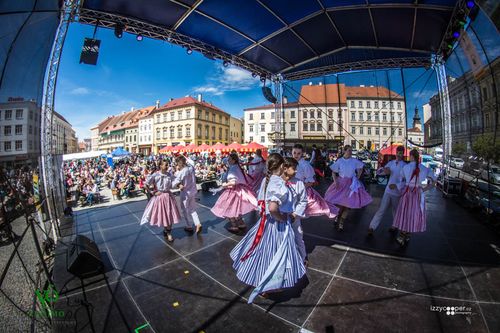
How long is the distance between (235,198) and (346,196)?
2520 mm

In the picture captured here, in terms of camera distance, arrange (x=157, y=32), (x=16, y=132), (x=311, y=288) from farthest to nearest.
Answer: (x=157, y=32), (x=311, y=288), (x=16, y=132)

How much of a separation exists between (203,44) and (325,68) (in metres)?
5.78

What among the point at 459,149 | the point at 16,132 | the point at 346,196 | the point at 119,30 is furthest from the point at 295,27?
the point at 16,132

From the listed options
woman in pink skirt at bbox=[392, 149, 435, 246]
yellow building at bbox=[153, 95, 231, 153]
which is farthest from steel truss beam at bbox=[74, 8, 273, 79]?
yellow building at bbox=[153, 95, 231, 153]

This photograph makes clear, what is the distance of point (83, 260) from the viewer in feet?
10.00

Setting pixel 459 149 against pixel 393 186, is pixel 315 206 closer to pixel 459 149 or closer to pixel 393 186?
pixel 393 186

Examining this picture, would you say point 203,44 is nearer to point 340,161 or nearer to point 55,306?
point 340,161

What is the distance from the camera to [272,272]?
2.47m

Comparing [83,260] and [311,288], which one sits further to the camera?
[83,260]

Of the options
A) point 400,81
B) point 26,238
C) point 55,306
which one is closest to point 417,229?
point 55,306

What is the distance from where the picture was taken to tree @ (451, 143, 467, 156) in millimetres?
6725

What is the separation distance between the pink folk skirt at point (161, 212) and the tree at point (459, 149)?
29.0 ft

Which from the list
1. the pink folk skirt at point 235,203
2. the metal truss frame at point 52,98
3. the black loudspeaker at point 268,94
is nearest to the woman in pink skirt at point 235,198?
the pink folk skirt at point 235,203

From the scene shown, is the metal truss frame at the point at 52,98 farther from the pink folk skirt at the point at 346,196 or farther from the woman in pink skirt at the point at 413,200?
the woman in pink skirt at the point at 413,200
